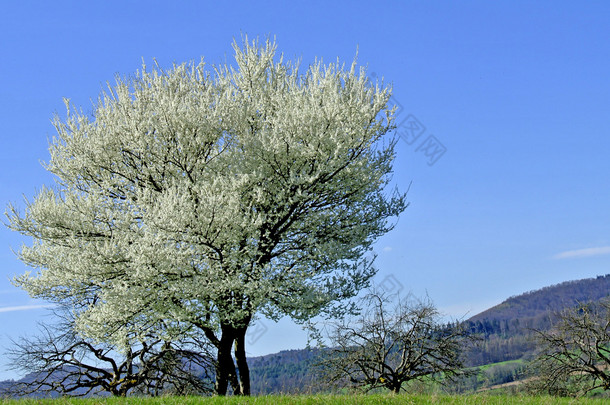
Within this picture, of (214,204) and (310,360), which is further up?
(214,204)

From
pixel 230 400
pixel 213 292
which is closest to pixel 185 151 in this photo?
pixel 213 292

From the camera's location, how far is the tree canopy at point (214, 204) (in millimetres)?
17094

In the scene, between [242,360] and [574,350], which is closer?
[242,360]

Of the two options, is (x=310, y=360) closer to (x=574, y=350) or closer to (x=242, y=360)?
(x=242, y=360)

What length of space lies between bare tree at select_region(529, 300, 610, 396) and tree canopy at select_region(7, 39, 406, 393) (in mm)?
19931

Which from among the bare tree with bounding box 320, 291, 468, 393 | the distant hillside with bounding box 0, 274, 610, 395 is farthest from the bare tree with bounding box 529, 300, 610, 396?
the bare tree with bounding box 320, 291, 468, 393

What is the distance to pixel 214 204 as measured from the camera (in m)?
16.5

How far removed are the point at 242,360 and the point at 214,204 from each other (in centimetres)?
685

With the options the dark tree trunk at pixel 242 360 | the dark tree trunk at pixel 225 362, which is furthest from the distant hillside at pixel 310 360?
the dark tree trunk at pixel 225 362

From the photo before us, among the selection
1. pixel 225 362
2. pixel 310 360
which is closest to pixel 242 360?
pixel 225 362

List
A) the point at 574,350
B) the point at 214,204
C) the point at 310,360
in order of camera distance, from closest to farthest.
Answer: the point at 214,204
the point at 310,360
the point at 574,350

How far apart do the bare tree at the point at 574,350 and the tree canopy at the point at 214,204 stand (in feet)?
65.4

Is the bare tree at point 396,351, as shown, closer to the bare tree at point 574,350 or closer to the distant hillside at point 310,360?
the distant hillside at point 310,360

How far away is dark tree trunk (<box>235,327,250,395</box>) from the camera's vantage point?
1916 cm
